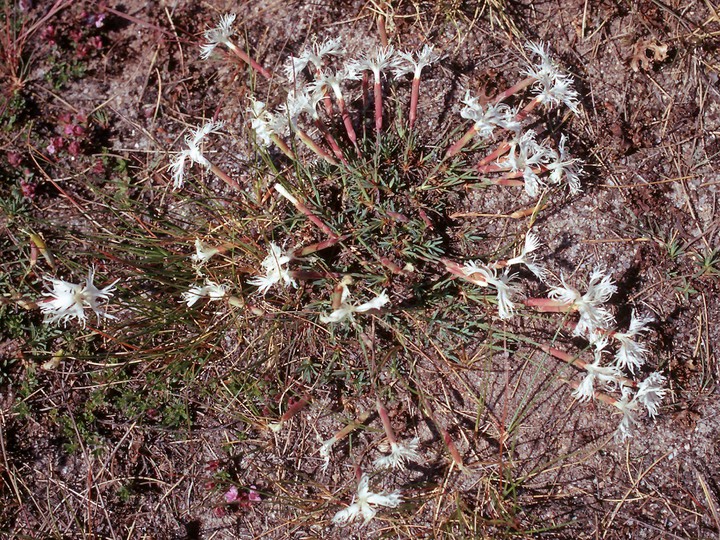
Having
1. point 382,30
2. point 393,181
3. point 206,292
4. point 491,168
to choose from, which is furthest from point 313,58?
point 206,292

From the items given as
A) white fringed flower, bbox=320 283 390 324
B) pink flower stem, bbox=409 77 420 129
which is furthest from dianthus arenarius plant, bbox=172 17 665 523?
white fringed flower, bbox=320 283 390 324

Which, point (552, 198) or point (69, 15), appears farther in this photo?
point (69, 15)

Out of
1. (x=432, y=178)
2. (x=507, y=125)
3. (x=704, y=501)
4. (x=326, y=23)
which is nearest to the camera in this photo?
(x=507, y=125)

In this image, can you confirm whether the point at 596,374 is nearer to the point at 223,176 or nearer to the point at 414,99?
the point at 414,99

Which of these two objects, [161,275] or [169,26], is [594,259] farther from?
[169,26]

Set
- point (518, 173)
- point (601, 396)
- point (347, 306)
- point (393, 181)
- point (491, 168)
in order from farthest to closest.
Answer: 1. point (393, 181)
2. point (491, 168)
3. point (518, 173)
4. point (601, 396)
5. point (347, 306)

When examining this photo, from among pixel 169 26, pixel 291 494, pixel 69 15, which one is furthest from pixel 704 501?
pixel 69 15
